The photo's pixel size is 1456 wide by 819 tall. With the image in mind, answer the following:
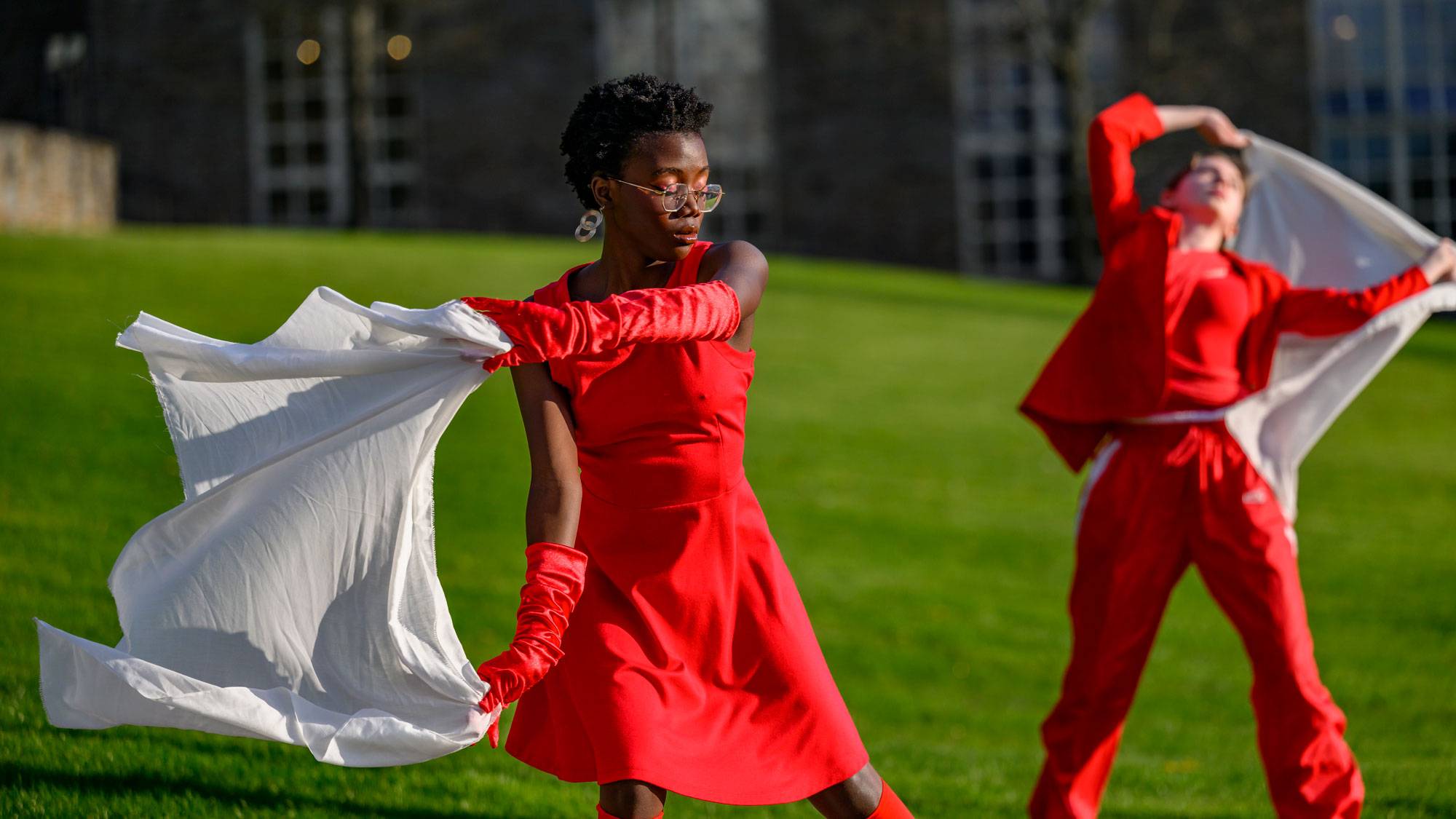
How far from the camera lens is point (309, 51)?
28984mm

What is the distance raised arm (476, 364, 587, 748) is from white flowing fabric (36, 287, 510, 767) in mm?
133

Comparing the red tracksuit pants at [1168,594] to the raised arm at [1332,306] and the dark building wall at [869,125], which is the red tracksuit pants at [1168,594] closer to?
the raised arm at [1332,306]

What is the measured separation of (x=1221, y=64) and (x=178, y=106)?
19.8 m

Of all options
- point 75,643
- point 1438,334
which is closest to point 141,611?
point 75,643

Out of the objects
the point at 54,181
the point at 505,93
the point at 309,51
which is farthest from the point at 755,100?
the point at 54,181

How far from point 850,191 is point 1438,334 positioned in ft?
36.7

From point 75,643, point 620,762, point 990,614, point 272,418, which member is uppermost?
point 272,418

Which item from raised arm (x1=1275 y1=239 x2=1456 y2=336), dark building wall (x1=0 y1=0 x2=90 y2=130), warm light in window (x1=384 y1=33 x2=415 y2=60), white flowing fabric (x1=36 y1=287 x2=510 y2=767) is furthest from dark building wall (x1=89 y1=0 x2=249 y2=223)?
white flowing fabric (x1=36 y1=287 x2=510 y2=767)

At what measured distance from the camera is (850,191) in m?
29.1

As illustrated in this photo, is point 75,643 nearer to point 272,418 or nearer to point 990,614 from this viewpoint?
point 272,418

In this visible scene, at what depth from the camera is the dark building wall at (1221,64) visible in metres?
27.9

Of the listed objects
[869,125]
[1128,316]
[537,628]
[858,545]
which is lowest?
[858,545]

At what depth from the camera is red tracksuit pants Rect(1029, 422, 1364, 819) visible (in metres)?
4.68

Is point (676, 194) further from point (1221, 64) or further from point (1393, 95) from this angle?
point (1393, 95)
